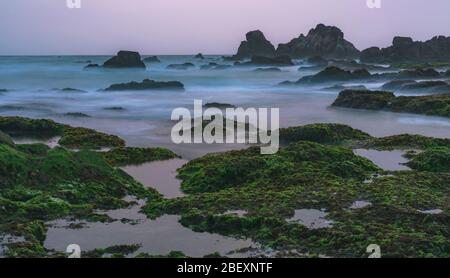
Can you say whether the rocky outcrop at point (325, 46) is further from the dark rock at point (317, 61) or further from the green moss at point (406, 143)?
the green moss at point (406, 143)

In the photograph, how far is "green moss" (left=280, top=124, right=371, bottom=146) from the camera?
14242 millimetres

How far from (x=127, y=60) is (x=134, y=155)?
52038mm

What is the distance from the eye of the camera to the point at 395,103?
23.2 m

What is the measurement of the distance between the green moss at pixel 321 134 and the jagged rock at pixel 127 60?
48.3 m

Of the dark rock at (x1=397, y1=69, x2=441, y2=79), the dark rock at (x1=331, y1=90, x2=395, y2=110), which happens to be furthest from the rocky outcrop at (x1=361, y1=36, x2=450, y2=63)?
the dark rock at (x1=331, y1=90, x2=395, y2=110)

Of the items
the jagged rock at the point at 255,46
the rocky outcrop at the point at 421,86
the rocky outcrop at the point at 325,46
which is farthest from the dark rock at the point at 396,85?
the jagged rock at the point at 255,46

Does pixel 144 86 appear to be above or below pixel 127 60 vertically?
below

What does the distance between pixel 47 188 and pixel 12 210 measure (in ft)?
3.52

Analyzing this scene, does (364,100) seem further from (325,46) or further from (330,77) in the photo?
(325,46)

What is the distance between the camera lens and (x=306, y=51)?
103 meters

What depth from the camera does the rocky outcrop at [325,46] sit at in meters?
101

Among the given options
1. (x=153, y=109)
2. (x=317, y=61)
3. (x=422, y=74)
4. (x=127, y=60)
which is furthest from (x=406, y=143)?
(x=317, y=61)

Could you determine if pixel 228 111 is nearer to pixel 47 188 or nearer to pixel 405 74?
pixel 47 188
